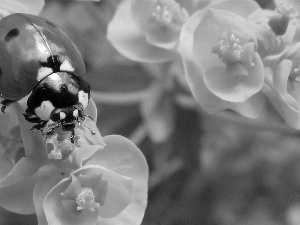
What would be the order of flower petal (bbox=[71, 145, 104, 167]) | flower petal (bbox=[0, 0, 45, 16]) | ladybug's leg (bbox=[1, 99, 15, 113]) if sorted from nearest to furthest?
flower petal (bbox=[71, 145, 104, 167])
ladybug's leg (bbox=[1, 99, 15, 113])
flower petal (bbox=[0, 0, 45, 16])

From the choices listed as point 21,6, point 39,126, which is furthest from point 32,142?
point 21,6

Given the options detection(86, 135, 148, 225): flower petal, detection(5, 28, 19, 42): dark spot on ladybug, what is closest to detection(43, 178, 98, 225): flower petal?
detection(86, 135, 148, 225): flower petal

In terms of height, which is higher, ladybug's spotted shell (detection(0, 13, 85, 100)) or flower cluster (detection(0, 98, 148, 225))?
ladybug's spotted shell (detection(0, 13, 85, 100))

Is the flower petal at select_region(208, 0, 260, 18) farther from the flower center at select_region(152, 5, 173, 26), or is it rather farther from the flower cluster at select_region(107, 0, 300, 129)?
the flower center at select_region(152, 5, 173, 26)

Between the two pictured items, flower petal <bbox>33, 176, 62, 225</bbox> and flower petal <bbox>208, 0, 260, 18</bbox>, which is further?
flower petal <bbox>208, 0, 260, 18</bbox>

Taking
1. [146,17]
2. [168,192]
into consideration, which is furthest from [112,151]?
[168,192]

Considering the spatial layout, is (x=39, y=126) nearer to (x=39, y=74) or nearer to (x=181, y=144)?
(x=39, y=74)

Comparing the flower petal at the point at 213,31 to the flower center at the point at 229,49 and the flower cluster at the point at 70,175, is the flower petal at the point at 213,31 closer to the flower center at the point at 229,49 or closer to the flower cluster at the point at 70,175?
the flower center at the point at 229,49
